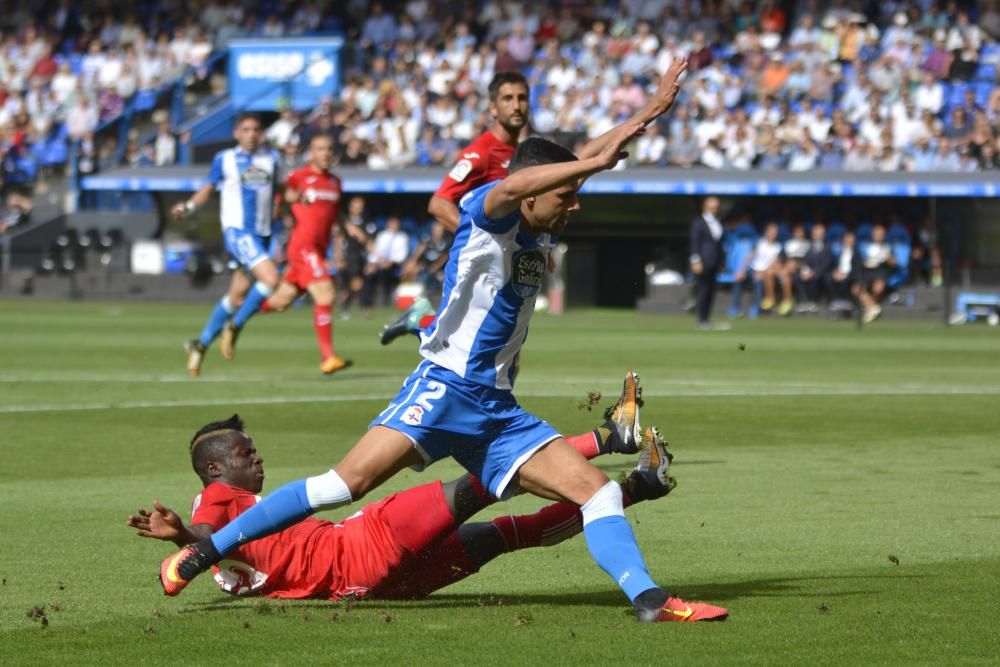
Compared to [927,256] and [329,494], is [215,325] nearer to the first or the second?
[329,494]

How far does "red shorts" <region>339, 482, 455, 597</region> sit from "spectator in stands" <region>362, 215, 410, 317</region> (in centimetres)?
3063

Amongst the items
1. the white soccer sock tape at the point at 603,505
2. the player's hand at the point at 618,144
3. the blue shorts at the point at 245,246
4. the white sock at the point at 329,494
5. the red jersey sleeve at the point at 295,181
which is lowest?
the white soccer sock tape at the point at 603,505

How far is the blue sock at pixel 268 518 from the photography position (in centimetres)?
639

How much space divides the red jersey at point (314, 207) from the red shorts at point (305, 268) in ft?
0.29

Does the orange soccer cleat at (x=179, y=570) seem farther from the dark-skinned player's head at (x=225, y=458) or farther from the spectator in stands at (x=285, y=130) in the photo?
the spectator in stands at (x=285, y=130)

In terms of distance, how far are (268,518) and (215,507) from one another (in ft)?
1.80

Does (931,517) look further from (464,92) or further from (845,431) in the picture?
(464,92)

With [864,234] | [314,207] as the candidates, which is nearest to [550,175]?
[314,207]

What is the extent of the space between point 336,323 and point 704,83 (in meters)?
10.1

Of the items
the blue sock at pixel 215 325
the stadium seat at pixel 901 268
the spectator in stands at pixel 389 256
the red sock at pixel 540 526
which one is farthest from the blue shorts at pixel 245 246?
the spectator in stands at pixel 389 256

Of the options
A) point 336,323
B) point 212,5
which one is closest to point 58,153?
point 212,5

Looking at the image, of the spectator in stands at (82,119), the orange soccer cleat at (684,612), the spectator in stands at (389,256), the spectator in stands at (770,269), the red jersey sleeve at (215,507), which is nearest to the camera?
the orange soccer cleat at (684,612)

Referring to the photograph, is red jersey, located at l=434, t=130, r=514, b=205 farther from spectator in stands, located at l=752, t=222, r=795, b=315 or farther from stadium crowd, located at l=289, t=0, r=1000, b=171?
spectator in stands, located at l=752, t=222, r=795, b=315

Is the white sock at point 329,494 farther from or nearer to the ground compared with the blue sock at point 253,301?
farther from the ground
